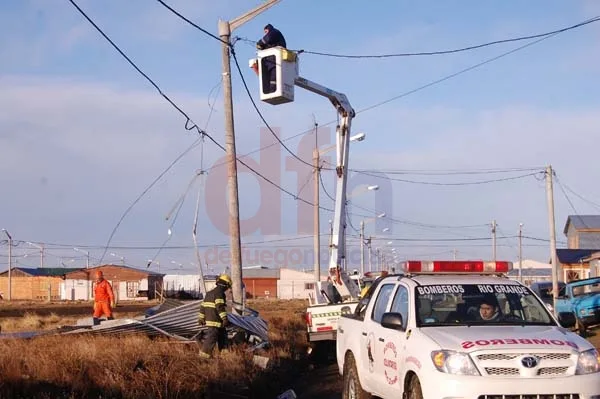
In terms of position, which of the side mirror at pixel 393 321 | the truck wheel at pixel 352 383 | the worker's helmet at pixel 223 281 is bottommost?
the truck wheel at pixel 352 383

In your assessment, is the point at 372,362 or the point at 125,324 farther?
the point at 125,324

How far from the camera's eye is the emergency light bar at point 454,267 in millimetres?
9508

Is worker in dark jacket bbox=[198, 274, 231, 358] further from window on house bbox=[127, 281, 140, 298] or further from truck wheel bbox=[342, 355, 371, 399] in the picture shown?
window on house bbox=[127, 281, 140, 298]

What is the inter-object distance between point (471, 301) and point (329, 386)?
6.35 metres

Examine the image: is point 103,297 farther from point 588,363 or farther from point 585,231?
point 585,231

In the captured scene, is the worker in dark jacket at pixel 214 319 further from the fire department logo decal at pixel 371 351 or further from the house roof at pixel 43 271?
the house roof at pixel 43 271

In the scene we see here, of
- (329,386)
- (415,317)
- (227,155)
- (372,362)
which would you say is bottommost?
(329,386)

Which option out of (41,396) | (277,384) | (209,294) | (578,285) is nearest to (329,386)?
(277,384)

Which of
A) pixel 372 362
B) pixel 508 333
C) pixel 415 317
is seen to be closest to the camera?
pixel 508 333

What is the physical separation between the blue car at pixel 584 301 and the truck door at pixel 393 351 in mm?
16989

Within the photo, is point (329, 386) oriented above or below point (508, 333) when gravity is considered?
below

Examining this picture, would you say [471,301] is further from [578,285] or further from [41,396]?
[578,285]

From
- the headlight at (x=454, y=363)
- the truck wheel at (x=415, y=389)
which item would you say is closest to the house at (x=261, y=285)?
the truck wheel at (x=415, y=389)

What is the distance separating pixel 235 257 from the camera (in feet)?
60.8
